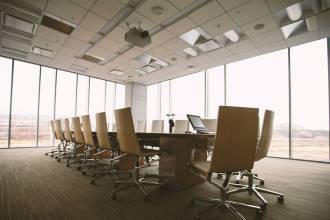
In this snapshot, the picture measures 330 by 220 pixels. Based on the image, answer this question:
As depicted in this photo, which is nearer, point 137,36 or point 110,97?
point 137,36

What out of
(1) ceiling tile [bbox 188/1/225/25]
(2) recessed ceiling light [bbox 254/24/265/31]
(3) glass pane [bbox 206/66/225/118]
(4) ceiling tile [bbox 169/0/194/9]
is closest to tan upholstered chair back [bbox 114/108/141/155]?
(4) ceiling tile [bbox 169/0/194/9]

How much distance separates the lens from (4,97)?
7.04m

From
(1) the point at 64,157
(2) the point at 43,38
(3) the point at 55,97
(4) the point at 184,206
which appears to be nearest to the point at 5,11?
(2) the point at 43,38

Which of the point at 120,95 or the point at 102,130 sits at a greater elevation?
the point at 120,95

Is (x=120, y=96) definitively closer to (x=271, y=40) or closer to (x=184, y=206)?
(x=271, y=40)

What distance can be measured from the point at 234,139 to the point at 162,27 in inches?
154

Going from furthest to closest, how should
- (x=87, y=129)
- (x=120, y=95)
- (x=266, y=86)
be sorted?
(x=120, y=95) < (x=266, y=86) < (x=87, y=129)

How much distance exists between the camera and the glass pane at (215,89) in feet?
23.7

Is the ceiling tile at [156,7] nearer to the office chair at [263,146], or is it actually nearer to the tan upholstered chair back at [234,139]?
the office chair at [263,146]

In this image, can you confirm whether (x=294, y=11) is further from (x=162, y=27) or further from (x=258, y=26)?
(x=162, y=27)

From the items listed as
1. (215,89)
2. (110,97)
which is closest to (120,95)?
(110,97)

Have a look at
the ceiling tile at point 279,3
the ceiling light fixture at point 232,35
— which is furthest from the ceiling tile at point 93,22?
the ceiling tile at point 279,3

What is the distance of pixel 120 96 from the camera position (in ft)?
34.4

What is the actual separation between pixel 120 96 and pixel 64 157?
5745 mm
